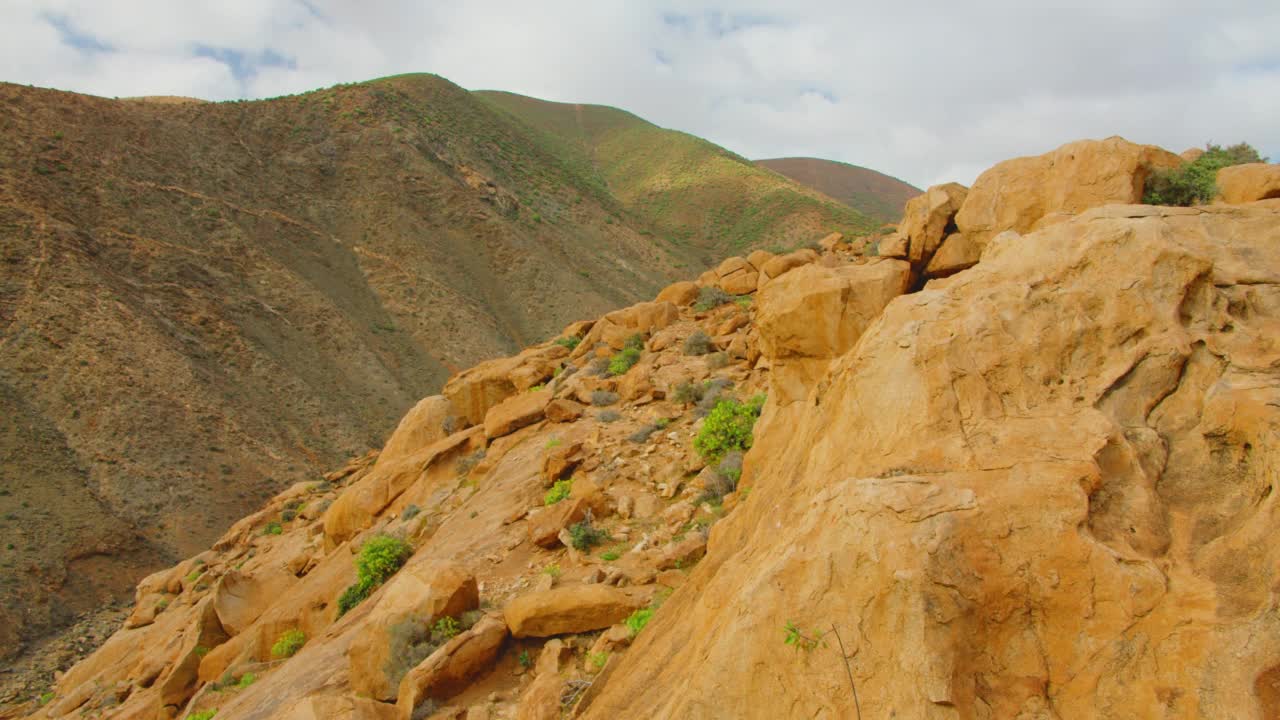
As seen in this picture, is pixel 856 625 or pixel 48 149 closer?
pixel 856 625

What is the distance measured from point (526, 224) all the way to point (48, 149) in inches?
1136

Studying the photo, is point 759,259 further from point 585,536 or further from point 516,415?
point 585,536

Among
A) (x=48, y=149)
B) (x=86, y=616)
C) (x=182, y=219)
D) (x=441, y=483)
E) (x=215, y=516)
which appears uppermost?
(x=48, y=149)

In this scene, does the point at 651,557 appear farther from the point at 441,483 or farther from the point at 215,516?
the point at 215,516

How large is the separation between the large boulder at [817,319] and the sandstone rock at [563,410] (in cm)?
557

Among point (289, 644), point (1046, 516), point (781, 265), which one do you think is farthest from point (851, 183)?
point (1046, 516)

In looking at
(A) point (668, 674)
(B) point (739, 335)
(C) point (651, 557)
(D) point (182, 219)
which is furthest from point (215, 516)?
(A) point (668, 674)

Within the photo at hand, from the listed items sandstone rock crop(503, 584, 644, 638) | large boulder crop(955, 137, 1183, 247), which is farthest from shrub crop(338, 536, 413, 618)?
large boulder crop(955, 137, 1183, 247)

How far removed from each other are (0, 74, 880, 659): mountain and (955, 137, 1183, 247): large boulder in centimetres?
2664

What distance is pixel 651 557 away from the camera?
7359 mm

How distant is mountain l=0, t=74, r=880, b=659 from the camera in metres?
25.1

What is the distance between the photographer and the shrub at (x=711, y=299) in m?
15.5

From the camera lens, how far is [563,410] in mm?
12383

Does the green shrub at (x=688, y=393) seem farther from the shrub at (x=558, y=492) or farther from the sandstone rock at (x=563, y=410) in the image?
the shrub at (x=558, y=492)
